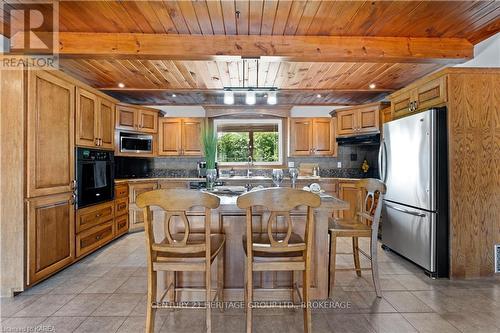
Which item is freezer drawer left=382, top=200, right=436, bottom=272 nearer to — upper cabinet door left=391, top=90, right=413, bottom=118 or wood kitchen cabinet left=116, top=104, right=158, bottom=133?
upper cabinet door left=391, top=90, right=413, bottom=118

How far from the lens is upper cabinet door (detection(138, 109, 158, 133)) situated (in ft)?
16.2

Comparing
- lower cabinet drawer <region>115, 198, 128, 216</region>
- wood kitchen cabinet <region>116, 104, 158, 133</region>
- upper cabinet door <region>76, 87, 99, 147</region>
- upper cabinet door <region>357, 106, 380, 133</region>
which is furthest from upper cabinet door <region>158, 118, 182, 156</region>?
upper cabinet door <region>357, 106, 380, 133</region>

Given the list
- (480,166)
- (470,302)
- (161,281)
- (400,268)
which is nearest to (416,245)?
(400,268)

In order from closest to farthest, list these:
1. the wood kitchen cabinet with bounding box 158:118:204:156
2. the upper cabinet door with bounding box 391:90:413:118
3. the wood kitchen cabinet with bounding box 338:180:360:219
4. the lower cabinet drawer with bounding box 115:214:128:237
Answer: the upper cabinet door with bounding box 391:90:413:118
the lower cabinet drawer with bounding box 115:214:128:237
the wood kitchen cabinet with bounding box 338:180:360:219
the wood kitchen cabinet with bounding box 158:118:204:156

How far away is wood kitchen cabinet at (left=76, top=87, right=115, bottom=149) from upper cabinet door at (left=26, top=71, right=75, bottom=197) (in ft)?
0.45

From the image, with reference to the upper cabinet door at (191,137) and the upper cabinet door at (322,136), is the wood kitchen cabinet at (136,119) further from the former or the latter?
the upper cabinet door at (322,136)

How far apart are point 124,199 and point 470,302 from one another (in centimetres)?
466

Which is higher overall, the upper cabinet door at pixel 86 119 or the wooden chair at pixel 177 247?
the upper cabinet door at pixel 86 119

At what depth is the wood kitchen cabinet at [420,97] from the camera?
282 cm

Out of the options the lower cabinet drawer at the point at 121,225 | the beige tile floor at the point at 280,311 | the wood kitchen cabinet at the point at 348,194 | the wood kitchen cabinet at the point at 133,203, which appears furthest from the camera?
the wood kitchen cabinet at the point at 348,194

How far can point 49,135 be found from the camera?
2.73m

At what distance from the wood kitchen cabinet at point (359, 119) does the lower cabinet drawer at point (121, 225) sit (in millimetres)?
4273

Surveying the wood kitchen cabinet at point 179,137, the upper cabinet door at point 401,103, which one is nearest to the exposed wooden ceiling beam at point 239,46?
the upper cabinet door at point 401,103

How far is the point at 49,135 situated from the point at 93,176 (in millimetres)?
891
